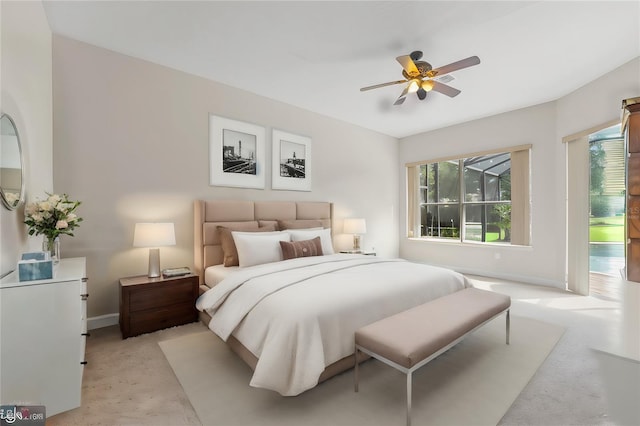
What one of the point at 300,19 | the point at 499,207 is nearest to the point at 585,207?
the point at 499,207

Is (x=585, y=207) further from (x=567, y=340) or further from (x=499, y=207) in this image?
(x=567, y=340)

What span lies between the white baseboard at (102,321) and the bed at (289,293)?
0.91 m

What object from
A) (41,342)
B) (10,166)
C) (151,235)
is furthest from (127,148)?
(41,342)

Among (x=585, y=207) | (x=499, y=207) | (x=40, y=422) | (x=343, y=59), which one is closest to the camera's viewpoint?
(x=40, y=422)

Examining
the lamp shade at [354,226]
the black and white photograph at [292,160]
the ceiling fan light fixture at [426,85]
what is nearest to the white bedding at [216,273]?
the black and white photograph at [292,160]

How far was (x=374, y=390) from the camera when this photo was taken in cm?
195

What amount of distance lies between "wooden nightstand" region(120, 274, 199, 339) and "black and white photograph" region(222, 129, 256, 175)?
1.58 m

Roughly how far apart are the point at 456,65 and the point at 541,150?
3186 mm

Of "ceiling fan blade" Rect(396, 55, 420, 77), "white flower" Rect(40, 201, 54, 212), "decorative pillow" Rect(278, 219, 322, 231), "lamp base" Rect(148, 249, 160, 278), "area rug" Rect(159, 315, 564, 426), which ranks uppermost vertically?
"ceiling fan blade" Rect(396, 55, 420, 77)

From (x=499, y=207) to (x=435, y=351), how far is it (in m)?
4.45

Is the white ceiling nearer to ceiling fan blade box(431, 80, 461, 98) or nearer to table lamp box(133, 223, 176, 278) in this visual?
ceiling fan blade box(431, 80, 461, 98)

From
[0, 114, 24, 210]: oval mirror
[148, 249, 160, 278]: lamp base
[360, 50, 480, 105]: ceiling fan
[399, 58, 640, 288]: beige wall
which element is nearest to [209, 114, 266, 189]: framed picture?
[148, 249, 160, 278]: lamp base

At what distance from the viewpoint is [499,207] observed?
5230mm

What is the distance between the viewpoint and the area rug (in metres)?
1.69
